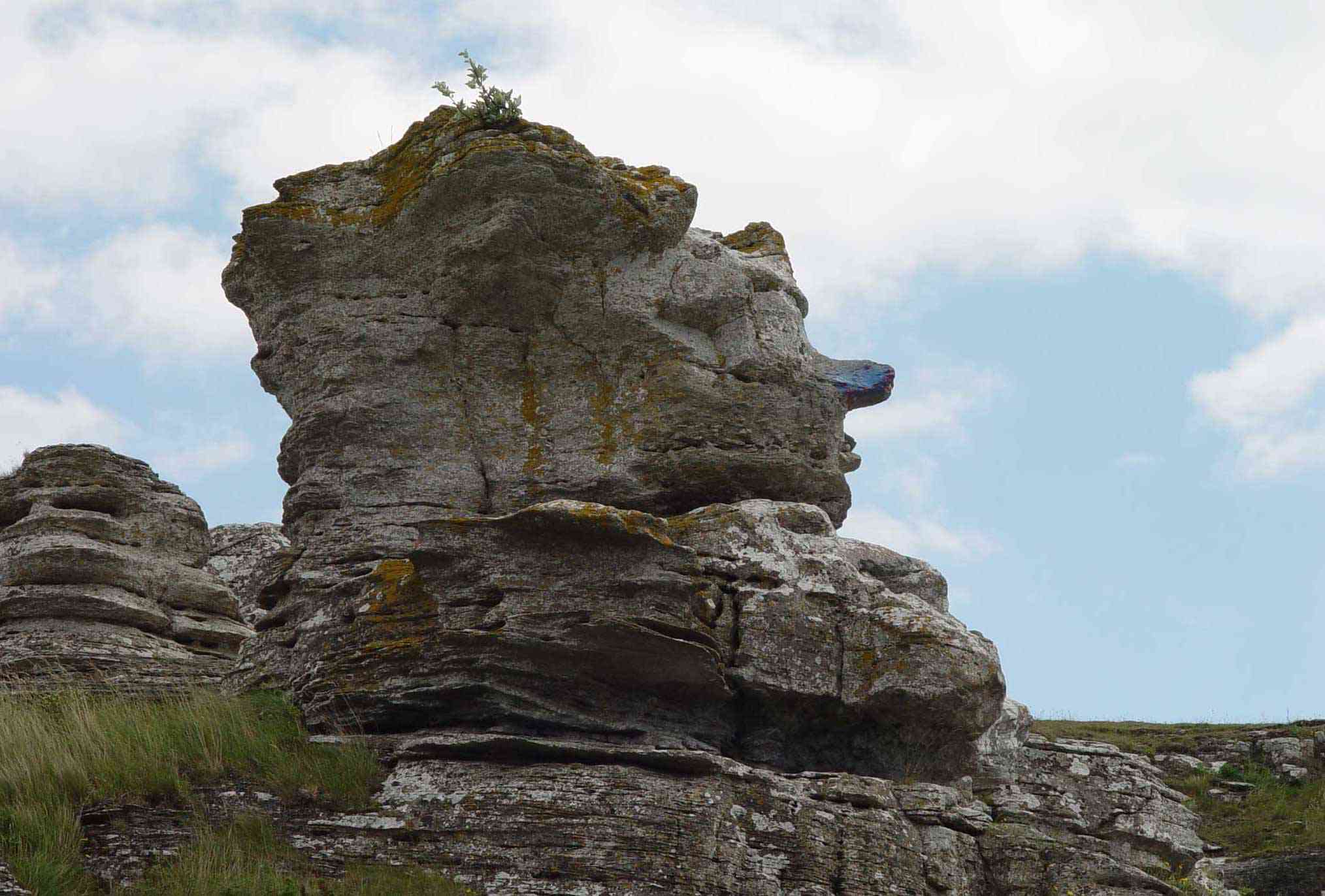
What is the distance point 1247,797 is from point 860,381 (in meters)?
8.96

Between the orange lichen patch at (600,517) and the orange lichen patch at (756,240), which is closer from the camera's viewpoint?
the orange lichen patch at (600,517)

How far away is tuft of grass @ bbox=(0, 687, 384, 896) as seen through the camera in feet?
32.8

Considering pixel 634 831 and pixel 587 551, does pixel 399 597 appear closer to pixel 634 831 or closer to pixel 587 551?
pixel 587 551

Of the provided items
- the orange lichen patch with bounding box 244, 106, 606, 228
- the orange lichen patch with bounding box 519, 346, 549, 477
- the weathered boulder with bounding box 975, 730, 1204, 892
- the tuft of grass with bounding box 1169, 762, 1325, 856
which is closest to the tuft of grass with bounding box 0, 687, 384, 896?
the orange lichen patch with bounding box 519, 346, 549, 477

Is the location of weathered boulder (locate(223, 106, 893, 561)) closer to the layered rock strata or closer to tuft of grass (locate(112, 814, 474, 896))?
the layered rock strata

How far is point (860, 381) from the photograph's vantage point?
15.2 meters

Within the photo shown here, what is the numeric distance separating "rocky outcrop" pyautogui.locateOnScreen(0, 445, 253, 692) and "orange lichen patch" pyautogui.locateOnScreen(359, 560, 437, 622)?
2.98m

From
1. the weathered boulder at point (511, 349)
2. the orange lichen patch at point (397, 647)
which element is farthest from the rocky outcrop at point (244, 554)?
the orange lichen patch at point (397, 647)

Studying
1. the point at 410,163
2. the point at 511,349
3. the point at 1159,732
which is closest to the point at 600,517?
the point at 511,349

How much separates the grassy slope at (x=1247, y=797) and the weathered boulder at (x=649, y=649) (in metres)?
6.55

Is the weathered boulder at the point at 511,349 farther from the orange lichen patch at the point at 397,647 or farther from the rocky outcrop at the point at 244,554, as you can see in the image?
the rocky outcrop at the point at 244,554

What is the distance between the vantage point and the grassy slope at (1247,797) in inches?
681

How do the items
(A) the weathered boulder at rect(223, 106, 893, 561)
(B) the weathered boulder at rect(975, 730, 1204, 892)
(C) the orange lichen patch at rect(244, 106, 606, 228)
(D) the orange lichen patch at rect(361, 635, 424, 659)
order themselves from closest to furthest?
(D) the orange lichen patch at rect(361, 635, 424, 659) < (A) the weathered boulder at rect(223, 106, 893, 561) < (C) the orange lichen patch at rect(244, 106, 606, 228) < (B) the weathered boulder at rect(975, 730, 1204, 892)

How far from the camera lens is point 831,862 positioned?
35.6 feet
